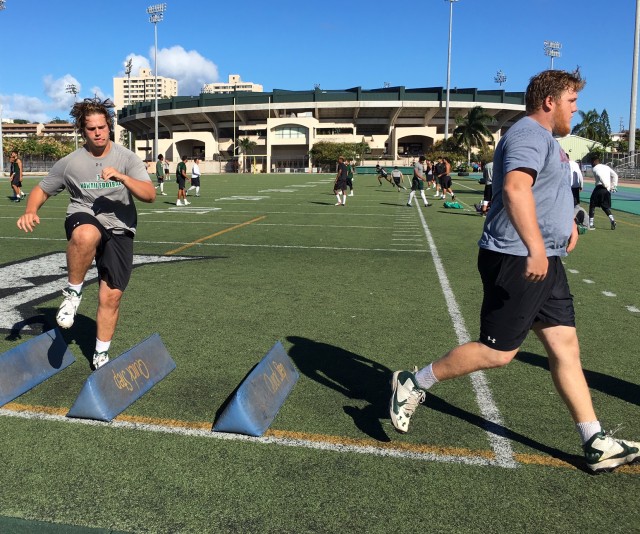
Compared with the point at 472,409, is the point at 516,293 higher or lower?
higher

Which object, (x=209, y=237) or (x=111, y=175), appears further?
(x=209, y=237)

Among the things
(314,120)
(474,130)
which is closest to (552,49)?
(474,130)

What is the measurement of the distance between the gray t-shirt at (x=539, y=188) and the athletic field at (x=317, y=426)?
44.4 inches

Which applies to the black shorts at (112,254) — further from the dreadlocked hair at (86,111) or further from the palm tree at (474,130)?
the palm tree at (474,130)

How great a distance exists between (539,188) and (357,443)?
Result: 1.64 meters

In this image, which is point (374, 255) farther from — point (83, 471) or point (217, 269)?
point (83, 471)

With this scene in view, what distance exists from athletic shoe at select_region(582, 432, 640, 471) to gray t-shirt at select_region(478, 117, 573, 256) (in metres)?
0.93

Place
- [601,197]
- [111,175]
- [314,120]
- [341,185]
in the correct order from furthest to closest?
[314,120] → [341,185] → [601,197] → [111,175]

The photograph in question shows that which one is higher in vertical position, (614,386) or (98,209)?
(98,209)

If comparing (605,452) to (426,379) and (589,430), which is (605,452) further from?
(426,379)

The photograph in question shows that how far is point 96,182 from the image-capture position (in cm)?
395

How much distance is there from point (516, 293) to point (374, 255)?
7.26 metres

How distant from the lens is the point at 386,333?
5.30m

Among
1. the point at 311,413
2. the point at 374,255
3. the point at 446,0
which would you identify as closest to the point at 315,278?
the point at 374,255
